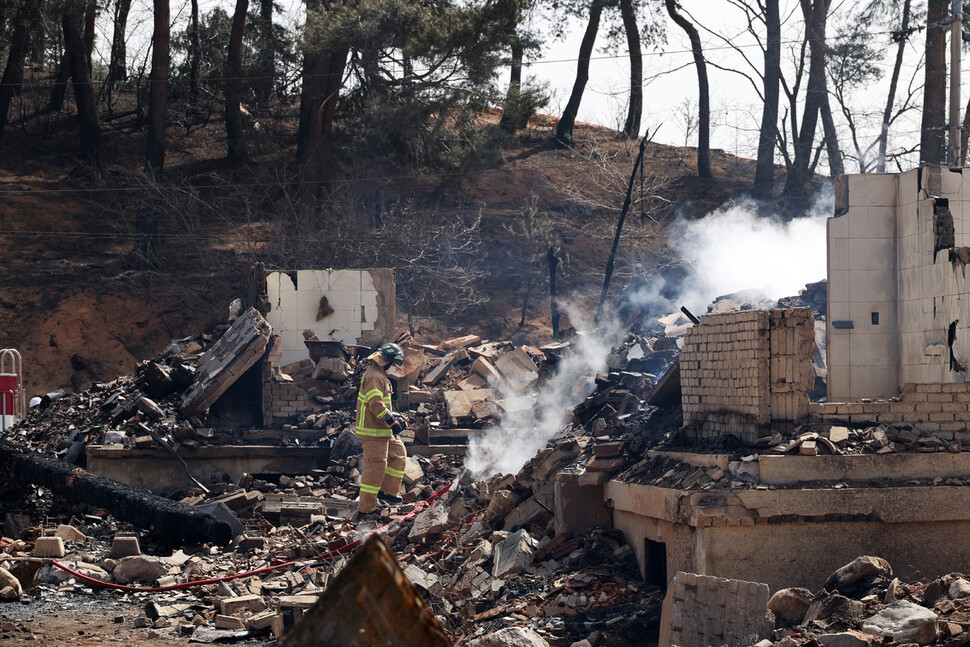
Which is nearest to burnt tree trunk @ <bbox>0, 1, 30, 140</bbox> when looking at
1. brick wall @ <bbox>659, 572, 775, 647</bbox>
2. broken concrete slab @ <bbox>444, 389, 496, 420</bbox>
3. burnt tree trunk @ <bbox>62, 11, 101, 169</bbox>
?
burnt tree trunk @ <bbox>62, 11, 101, 169</bbox>

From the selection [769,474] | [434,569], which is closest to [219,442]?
[434,569]

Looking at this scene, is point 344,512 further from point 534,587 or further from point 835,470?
point 835,470

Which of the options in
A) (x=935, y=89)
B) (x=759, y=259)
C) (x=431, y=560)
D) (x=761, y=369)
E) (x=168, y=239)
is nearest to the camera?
(x=761, y=369)

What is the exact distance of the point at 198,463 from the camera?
45.5 feet

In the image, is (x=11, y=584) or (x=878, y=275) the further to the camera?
(x=878, y=275)

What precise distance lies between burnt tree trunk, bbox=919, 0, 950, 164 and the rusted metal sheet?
18.0 metres

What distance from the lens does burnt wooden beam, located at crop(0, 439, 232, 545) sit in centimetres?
1052

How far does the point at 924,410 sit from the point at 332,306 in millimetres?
10369

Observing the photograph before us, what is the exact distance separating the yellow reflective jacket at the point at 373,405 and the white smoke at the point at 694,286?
1.66 metres

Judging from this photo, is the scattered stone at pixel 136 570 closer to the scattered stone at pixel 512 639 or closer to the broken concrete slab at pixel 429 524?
the broken concrete slab at pixel 429 524

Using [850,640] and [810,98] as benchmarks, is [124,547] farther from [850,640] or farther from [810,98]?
[810,98]

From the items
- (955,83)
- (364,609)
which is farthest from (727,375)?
(955,83)

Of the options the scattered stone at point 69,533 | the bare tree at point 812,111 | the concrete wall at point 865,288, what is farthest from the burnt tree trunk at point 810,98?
the scattered stone at point 69,533

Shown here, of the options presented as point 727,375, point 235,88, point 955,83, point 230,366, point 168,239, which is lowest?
point 230,366
